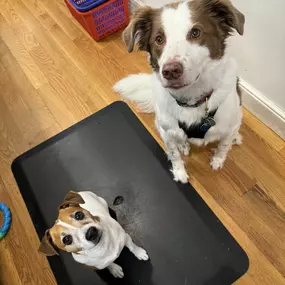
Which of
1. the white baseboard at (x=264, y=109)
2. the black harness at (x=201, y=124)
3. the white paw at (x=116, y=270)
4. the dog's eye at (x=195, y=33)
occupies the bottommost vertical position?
the white paw at (x=116, y=270)

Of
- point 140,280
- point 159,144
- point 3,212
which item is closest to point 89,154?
point 159,144

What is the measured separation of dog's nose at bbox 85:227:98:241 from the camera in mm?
1223

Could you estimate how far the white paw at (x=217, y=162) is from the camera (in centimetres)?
179

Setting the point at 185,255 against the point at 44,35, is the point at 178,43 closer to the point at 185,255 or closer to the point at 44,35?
the point at 185,255

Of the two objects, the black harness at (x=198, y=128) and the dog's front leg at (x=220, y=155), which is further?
the dog's front leg at (x=220, y=155)

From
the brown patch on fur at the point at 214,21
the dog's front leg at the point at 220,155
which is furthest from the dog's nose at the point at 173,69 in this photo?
the dog's front leg at the point at 220,155

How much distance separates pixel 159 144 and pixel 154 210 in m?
0.41

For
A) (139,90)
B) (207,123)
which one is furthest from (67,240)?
(139,90)

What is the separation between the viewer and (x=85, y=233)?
1218 millimetres

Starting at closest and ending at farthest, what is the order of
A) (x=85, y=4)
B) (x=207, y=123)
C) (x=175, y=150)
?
(x=207, y=123) → (x=175, y=150) → (x=85, y=4)

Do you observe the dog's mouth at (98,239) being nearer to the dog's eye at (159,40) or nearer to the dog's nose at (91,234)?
the dog's nose at (91,234)

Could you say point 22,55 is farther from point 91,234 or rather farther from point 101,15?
point 91,234

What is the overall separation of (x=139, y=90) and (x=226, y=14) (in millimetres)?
906

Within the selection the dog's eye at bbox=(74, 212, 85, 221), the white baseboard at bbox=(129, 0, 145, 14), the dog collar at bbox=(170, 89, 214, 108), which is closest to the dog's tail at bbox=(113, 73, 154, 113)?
the dog collar at bbox=(170, 89, 214, 108)
